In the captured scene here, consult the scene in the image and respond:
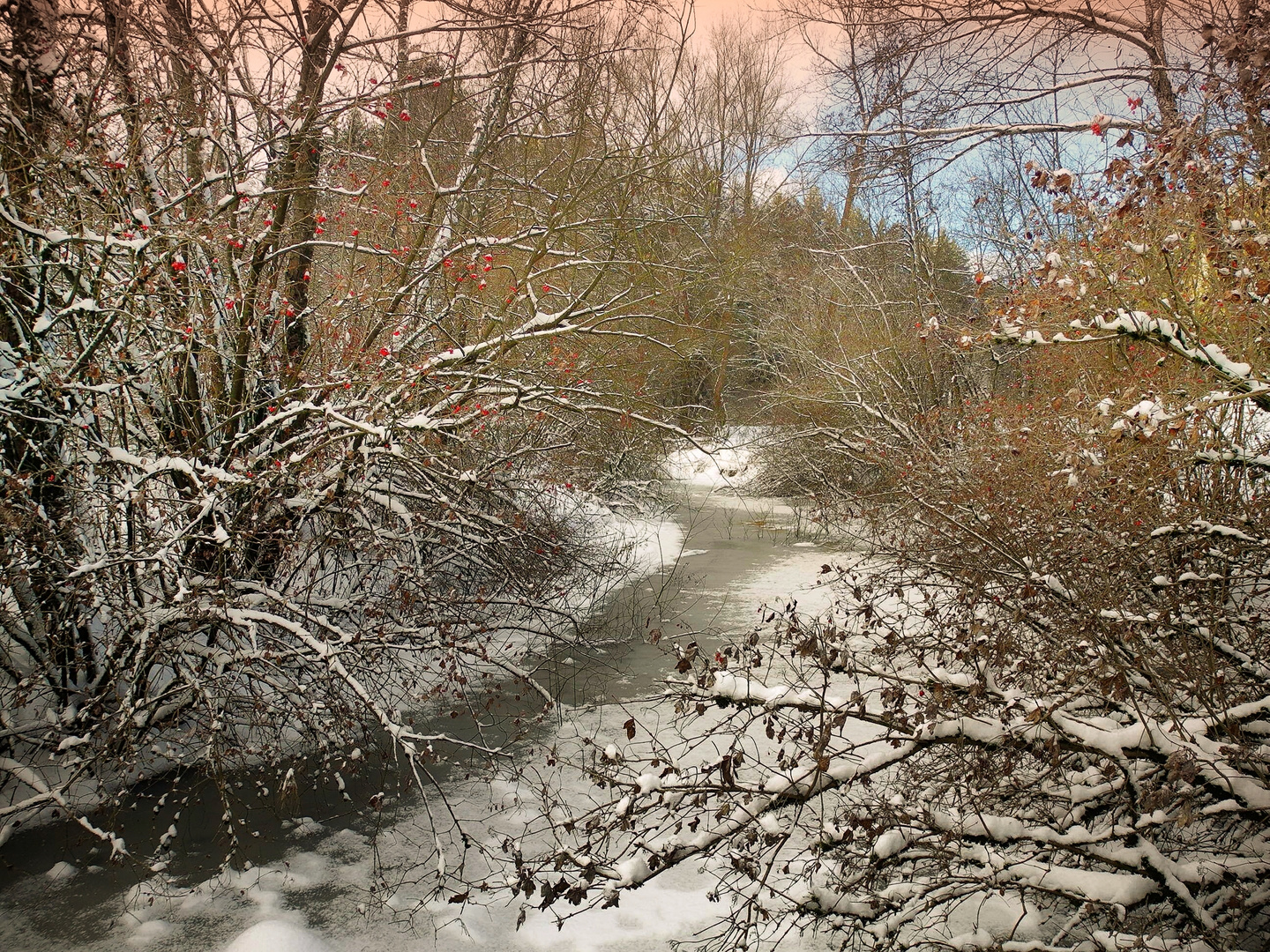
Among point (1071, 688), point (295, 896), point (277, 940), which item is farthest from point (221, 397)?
point (1071, 688)

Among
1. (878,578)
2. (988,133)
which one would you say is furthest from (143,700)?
(988,133)

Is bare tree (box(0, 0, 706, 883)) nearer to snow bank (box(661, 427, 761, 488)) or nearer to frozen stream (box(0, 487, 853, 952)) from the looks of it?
frozen stream (box(0, 487, 853, 952))

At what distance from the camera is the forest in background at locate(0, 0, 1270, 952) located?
332 centimetres

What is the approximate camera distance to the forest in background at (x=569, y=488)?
10.9 feet

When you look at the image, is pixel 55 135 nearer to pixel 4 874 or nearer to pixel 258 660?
pixel 258 660

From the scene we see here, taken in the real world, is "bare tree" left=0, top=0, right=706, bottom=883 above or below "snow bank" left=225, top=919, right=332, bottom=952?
above

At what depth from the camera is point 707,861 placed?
15.5 feet

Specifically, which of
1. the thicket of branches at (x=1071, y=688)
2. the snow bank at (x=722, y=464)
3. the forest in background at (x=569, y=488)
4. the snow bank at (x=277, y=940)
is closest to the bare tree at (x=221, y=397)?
the forest in background at (x=569, y=488)

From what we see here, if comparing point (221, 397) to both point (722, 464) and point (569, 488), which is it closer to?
point (569, 488)

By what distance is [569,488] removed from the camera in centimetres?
855

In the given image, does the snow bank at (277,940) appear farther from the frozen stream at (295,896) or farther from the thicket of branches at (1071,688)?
the thicket of branches at (1071,688)

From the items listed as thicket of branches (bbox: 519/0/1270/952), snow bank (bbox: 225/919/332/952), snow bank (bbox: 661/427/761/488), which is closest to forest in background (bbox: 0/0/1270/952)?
thicket of branches (bbox: 519/0/1270/952)

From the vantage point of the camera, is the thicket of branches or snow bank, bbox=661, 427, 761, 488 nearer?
the thicket of branches

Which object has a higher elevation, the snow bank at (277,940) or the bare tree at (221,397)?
the bare tree at (221,397)
